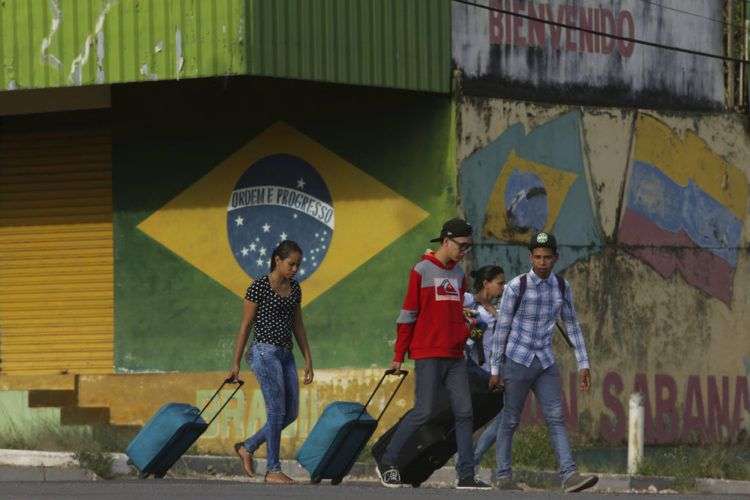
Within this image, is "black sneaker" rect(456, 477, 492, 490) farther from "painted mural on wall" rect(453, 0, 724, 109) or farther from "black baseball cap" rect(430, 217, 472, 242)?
"painted mural on wall" rect(453, 0, 724, 109)

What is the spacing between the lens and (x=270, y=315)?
51.4ft

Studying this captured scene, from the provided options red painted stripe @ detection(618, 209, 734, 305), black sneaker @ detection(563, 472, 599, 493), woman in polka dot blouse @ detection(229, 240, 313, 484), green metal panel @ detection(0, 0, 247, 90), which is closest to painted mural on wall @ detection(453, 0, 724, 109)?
red painted stripe @ detection(618, 209, 734, 305)

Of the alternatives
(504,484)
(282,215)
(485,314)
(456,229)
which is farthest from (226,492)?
(282,215)

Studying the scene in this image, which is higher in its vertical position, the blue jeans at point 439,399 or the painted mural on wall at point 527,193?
the painted mural on wall at point 527,193

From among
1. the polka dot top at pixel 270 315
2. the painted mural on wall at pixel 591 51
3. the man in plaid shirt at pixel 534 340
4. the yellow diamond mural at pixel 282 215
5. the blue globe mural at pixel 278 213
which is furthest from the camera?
the blue globe mural at pixel 278 213

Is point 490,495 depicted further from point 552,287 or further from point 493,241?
point 493,241

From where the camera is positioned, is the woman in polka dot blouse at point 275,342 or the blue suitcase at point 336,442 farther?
the woman in polka dot blouse at point 275,342

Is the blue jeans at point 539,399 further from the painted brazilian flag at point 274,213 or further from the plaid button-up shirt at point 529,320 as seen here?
the painted brazilian flag at point 274,213

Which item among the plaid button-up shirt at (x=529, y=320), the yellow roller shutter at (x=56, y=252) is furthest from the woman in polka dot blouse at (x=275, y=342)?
the yellow roller shutter at (x=56, y=252)

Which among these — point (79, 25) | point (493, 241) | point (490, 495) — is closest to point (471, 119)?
point (493, 241)

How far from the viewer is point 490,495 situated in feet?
44.1

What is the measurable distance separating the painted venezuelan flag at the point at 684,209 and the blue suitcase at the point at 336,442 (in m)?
6.42

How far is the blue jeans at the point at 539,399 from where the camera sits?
46.7 ft

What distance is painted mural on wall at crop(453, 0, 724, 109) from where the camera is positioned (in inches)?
781
